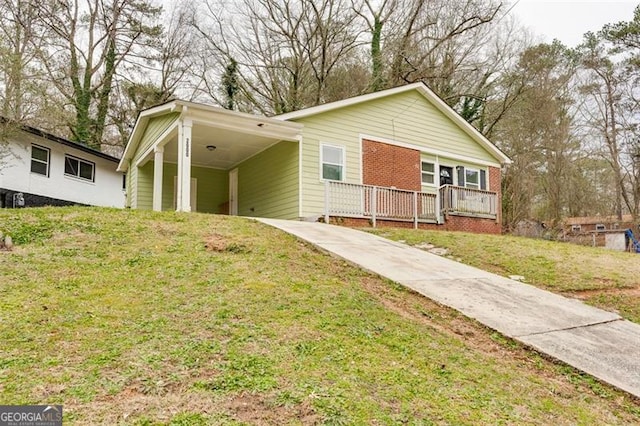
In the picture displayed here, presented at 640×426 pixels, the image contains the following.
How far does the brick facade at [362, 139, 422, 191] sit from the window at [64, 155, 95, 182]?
42.6ft

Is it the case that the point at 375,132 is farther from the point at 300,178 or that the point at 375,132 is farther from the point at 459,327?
the point at 459,327

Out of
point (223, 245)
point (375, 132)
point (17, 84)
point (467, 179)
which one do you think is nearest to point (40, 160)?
point (17, 84)

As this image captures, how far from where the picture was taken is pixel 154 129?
13.2m

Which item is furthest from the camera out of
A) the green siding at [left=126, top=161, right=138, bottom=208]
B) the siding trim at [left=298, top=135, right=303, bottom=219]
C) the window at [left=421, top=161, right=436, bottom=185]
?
the green siding at [left=126, top=161, right=138, bottom=208]

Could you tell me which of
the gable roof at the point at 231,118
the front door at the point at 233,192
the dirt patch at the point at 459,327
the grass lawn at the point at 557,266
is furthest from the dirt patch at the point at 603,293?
the front door at the point at 233,192

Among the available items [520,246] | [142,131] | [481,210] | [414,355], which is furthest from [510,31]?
[414,355]

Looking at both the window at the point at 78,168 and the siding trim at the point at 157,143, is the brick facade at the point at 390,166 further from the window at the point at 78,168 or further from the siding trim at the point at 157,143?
the window at the point at 78,168

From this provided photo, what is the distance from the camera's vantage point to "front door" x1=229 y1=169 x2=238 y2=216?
1515 cm

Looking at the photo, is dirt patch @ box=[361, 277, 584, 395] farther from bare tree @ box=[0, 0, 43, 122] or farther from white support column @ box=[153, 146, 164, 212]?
bare tree @ box=[0, 0, 43, 122]

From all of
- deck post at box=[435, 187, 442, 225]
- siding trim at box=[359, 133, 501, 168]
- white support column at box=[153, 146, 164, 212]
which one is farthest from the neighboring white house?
deck post at box=[435, 187, 442, 225]

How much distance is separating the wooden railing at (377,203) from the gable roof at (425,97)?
2.25m

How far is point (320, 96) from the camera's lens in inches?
934

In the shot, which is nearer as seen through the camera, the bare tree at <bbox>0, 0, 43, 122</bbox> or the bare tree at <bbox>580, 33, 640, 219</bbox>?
the bare tree at <bbox>0, 0, 43, 122</bbox>

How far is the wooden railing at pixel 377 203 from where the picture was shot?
11.8 meters
